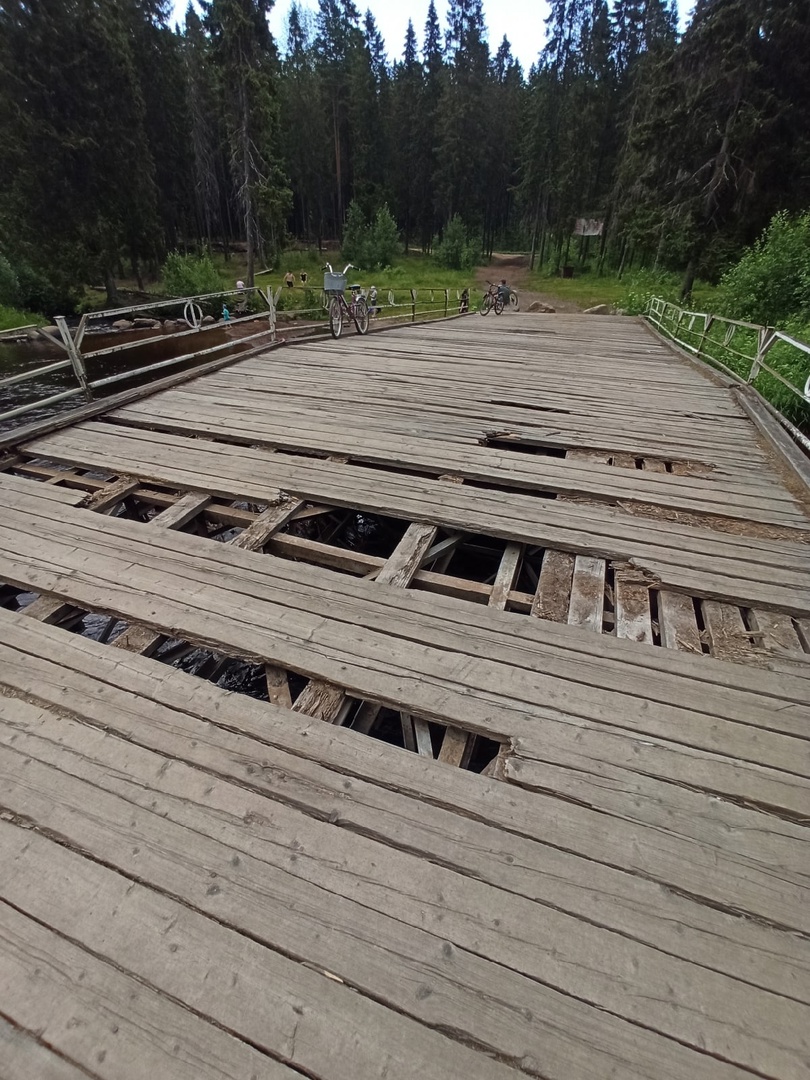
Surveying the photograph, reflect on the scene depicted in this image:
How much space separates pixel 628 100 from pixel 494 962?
147 feet

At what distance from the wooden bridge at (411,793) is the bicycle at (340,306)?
6.03 meters

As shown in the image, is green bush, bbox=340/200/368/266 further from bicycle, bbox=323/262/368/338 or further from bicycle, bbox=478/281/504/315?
bicycle, bbox=323/262/368/338

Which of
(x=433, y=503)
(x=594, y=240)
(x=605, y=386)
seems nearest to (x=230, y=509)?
(x=433, y=503)

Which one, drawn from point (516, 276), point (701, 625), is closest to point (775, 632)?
point (701, 625)

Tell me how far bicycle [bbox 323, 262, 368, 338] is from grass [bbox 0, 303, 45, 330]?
53.5 ft

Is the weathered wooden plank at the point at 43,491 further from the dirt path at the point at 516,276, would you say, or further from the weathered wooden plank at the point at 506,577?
the dirt path at the point at 516,276

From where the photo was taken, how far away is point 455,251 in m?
37.1

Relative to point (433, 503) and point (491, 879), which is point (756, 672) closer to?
point (491, 879)

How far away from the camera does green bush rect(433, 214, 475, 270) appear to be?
120 feet

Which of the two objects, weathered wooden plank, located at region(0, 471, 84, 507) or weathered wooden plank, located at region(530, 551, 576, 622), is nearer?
weathered wooden plank, located at region(530, 551, 576, 622)

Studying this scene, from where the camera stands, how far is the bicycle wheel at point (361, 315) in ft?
33.6

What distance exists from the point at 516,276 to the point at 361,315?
110ft

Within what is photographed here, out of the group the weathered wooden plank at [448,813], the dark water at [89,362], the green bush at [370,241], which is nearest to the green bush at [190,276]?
the dark water at [89,362]

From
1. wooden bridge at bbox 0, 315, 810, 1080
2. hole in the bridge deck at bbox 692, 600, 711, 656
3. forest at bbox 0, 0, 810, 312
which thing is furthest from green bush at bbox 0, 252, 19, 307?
hole in the bridge deck at bbox 692, 600, 711, 656
